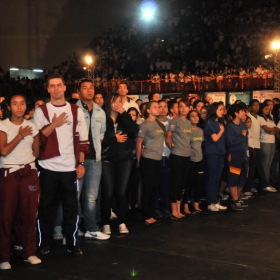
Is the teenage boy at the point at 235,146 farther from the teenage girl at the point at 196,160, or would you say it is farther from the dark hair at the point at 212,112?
the teenage girl at the point at 196,160

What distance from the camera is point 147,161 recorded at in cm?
634

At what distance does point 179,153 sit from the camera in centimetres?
671

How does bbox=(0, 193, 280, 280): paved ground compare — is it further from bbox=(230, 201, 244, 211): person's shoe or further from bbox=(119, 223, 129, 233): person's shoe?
bbox=(230, 201, 244, 211): person's shoe

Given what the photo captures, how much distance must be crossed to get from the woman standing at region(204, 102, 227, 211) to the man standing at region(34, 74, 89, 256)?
2.72 metres

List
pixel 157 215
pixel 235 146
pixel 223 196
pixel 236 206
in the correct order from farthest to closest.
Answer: pixel 223 196
pixel 235 146
pixel 236 206
pixel 157 215

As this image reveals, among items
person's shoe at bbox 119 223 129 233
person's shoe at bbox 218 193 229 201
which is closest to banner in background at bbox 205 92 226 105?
person's shoe at bbox 218 193 229 201

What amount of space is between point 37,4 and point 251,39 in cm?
1330

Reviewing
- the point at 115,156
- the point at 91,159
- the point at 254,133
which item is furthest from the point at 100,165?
the point at 254,133

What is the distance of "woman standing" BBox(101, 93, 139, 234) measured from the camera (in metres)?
5.87

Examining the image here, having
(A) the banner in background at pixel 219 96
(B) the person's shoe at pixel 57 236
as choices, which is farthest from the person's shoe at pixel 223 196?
(A) the banner in background at pixel 219 96

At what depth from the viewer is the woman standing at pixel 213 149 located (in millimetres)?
7207

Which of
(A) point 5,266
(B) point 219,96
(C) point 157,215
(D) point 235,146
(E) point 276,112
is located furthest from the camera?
(B) point 219,96

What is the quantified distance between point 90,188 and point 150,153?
45.2 inches

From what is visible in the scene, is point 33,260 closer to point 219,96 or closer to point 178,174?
point 178,174
